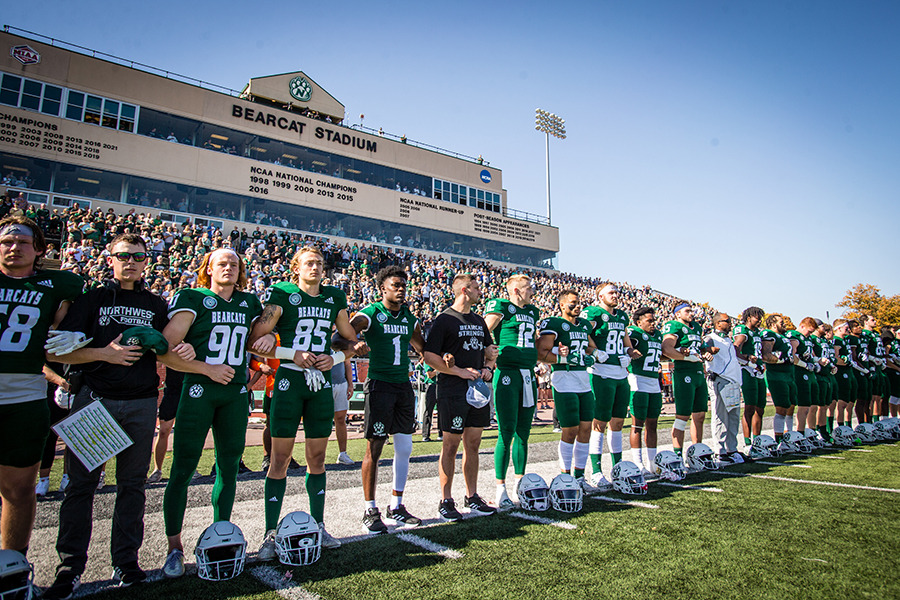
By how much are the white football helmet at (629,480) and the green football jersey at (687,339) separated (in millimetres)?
2123

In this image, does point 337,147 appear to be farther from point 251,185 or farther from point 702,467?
point 702,467

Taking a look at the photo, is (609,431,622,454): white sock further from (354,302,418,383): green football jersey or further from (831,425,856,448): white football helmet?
(831,425,856,448): white football helmet

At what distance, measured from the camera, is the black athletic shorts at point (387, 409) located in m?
4.54

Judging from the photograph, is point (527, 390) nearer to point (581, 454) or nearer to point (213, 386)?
point (581, 454)

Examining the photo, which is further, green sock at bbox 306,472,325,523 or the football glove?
green sock at bbox 306,472,325,523

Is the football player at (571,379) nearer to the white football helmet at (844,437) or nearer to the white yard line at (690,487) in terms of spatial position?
the white yard line at (690,487)

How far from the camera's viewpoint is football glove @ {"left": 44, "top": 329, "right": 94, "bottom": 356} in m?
3.04

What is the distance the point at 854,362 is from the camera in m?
9.98

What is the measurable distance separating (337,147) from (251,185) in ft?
21.6

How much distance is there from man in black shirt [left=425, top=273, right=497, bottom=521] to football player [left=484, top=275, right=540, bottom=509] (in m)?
0.25

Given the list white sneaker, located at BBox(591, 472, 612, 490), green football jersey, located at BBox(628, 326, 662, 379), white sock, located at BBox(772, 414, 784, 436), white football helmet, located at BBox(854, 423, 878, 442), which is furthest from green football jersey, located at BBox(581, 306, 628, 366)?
white football helmet, located at BBox(854, 423, 878, 442)

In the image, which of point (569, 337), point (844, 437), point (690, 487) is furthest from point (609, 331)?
point (844, 437)

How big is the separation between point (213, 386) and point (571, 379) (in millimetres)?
3720

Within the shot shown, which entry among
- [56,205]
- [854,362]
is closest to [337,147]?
[56,205]
